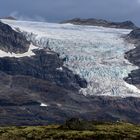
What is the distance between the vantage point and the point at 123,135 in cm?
6122

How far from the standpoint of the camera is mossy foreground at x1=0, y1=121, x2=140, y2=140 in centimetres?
6038

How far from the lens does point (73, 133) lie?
202 feet

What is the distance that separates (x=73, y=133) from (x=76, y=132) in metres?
0.49

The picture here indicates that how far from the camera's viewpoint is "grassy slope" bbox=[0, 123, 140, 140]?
60.3 m

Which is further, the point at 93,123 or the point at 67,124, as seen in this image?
the point at 93,123

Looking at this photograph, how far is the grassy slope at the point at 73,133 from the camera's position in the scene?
60344 millimetres

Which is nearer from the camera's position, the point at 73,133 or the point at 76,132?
the point at 73,133

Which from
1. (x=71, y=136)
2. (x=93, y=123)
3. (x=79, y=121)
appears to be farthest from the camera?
(x=93, y=123)

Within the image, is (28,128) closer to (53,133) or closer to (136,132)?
(53,133)

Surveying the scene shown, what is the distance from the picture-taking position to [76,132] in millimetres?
62031

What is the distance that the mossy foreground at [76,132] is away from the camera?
60.4 m

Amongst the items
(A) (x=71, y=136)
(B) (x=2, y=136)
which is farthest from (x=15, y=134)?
(A) (x=71, y=136)

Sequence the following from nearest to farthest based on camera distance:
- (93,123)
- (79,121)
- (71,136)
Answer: (71,136), (79,121), (93,123)

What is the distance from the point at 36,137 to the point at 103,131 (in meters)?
6.50
